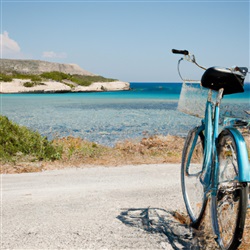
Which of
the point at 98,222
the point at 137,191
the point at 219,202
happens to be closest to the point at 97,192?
the point at 137,191

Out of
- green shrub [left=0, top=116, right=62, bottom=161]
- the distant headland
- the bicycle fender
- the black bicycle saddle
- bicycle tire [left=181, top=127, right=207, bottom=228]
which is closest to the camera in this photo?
the bicycle fender

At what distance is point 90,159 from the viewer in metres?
8.09

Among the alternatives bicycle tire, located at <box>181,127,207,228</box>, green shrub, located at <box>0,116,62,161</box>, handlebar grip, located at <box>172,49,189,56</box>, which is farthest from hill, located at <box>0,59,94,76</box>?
handlebar grip, located at <box>172,49,189,56</box>

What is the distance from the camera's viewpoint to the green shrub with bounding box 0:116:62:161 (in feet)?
27.1

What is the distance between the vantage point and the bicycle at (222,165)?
102 inches

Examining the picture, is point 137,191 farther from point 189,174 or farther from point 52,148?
point 52,148

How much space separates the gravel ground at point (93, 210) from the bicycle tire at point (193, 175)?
A: 227mm

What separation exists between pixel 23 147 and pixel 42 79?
2548 inches

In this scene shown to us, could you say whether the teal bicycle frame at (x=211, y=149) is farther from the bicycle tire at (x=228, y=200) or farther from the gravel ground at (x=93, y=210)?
the gravel ground at (x=93, y=210)

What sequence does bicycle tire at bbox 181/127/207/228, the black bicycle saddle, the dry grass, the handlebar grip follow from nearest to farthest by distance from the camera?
the black bicycle saddle
the handlebar grip
bicycle tire at bbox 181/127/207/228
the dry grass

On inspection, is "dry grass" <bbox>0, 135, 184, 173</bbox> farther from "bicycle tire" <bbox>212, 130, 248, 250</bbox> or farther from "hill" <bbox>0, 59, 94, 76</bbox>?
"hill" <bbox>0, 59, 94, 76</bbox>

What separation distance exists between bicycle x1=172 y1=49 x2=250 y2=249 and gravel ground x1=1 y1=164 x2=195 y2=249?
50cm

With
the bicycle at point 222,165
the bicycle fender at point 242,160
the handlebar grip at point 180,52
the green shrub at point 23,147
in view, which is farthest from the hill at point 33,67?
the bicycle fender at point 242,160

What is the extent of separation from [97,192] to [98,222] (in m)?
1.34
